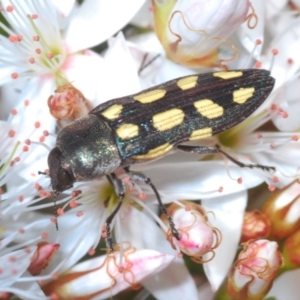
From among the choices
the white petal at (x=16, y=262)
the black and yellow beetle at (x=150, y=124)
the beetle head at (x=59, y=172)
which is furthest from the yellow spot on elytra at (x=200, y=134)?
the white petal at (x=16, y=262)

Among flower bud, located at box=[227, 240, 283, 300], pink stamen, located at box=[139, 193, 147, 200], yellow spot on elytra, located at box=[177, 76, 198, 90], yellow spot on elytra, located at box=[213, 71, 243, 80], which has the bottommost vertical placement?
flower bud, located at box=[227, 240, 283, 300]

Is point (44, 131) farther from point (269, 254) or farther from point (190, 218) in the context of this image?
point (269, 254)

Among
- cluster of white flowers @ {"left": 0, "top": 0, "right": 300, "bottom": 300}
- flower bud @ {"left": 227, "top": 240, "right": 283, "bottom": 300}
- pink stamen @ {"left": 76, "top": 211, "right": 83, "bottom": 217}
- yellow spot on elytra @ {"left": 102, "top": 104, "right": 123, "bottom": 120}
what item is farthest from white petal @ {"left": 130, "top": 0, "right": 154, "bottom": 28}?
flower bud @ {"left": 227, "top": 240, "right": 283, "bottom": 300}

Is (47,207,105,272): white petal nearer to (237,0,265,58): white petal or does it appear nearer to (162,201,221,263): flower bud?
(162,201,221,263): flower bud

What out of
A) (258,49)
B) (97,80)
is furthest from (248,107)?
(97,80)

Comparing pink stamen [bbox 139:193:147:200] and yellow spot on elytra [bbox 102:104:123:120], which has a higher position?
yellow spot on elytra [bbox 102:104:123:120]

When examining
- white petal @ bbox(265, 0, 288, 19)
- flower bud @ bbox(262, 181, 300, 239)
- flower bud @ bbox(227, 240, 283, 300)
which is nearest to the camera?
flower bud @ bbox(227, 240, 283, 300)
